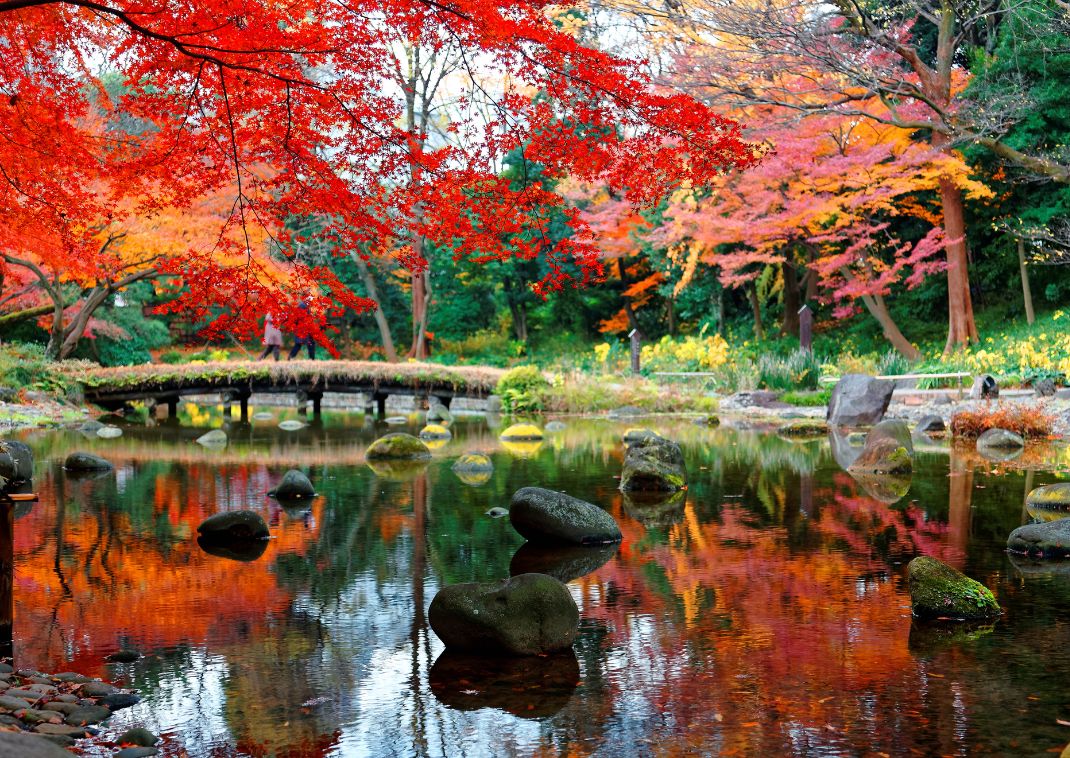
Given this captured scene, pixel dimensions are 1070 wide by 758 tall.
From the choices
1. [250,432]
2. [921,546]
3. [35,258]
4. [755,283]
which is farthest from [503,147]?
[755,283]

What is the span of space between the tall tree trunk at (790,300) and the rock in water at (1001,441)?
12.3m

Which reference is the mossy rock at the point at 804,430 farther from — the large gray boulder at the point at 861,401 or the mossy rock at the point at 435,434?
the mossy rock at the point at 435,434

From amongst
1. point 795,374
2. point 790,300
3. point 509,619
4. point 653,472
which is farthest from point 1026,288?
point 509,619

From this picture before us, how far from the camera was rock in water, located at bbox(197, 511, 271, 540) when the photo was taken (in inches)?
334

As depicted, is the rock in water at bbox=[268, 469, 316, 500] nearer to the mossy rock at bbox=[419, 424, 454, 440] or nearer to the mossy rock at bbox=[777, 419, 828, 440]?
the mossy rock at bbox=[419, 424, 454, 440]

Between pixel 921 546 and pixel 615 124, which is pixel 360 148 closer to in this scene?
pixel 615 124

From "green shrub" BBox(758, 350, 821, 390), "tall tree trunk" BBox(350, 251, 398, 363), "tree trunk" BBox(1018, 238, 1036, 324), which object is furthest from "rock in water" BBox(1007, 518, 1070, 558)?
"tall tree trunk" BBox(350, 251, 398, 363)

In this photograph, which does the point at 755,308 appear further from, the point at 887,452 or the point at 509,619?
A: the point at 509,619

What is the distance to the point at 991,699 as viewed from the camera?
4695mm

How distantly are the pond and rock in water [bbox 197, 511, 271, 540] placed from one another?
7.6 inches

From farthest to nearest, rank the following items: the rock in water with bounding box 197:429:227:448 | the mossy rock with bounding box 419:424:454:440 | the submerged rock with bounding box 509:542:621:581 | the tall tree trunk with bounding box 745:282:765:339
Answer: the tall tree trunk with bounding box 745:282:765:339 < the mossy rock with bounding box 419:424:454:440 < the rock in water with bounding box 197:429:227:448 < the submerged rock with bounding box 509:542:621:581

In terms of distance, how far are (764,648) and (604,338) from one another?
90.2ft

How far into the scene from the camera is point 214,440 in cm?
1666

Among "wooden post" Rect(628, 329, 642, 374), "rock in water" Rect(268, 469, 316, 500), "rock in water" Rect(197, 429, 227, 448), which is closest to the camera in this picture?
"rock in water" Rect(268, 469, 316, 500)
